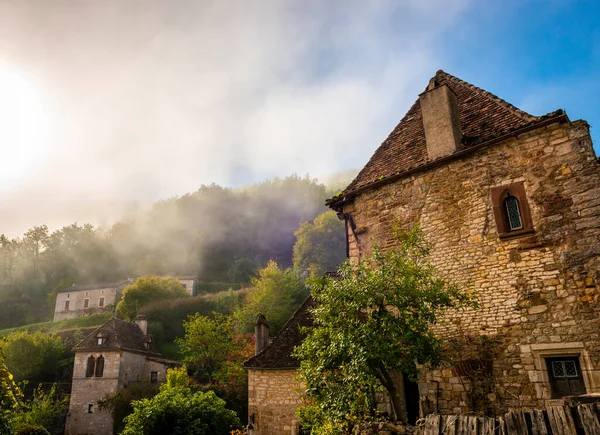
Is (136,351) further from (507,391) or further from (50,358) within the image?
(507,391)

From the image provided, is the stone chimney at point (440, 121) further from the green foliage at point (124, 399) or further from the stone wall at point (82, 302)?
the stone wall at point (82, 302)

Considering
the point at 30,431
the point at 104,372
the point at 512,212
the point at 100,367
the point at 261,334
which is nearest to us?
the point at 512,212

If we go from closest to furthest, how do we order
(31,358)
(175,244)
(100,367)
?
(100,367) < (31,358) < (175,244)

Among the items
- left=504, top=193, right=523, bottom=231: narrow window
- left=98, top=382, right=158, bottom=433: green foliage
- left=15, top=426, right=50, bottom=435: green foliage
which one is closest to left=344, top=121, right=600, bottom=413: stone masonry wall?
left=504, top=193, right=523, bottom=231: narrow window

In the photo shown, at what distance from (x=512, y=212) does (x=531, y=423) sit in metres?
5.04

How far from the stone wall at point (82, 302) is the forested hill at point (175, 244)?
6722 mm

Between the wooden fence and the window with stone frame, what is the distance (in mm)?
4516

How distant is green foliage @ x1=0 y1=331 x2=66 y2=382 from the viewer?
37.9 m

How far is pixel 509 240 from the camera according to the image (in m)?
8.02

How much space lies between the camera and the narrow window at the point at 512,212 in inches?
319

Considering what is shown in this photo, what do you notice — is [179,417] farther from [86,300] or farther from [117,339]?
[86,300]

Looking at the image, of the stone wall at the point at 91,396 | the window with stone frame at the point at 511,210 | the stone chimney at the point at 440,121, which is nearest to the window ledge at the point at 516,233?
the window with stone frame at the point at 511,210

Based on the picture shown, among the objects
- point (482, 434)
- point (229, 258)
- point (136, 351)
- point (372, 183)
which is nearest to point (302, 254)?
point (229, 258)

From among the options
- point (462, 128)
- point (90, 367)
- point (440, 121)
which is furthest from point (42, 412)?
point (462, 128)
